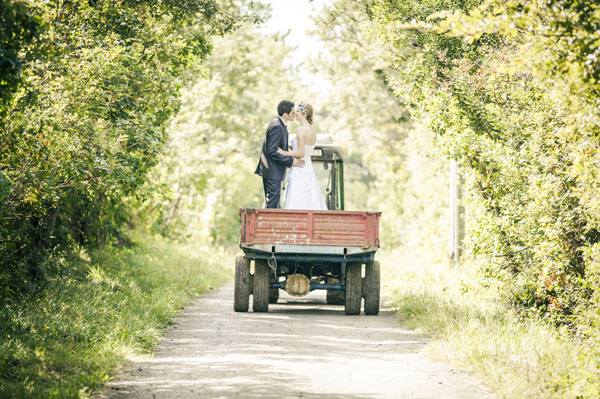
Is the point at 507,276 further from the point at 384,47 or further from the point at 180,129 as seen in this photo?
the point at 180,129

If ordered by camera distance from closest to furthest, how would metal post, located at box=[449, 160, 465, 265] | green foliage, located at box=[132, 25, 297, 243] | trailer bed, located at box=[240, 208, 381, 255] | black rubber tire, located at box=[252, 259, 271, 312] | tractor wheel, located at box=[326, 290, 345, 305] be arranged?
1. trailer bed, located at box=[240, 208, 381, 255]
2. black rubber tire, located at box=[252, 259, 271, 312]
3. tractor wheel, located at box=[326, 290, 345, 305]
4. metal post, located at box=[449, 160, 465, 265]
5. green foliage, located at box=[132, 25, 297, 243]

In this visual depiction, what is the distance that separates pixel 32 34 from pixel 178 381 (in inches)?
125

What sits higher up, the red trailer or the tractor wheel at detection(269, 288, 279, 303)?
the red trailer

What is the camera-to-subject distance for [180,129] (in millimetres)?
32969

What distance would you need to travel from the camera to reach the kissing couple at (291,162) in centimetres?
1602

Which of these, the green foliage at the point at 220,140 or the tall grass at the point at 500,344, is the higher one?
the green foliage at the point at 220,140

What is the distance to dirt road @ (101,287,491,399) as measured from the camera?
8352 millimetres

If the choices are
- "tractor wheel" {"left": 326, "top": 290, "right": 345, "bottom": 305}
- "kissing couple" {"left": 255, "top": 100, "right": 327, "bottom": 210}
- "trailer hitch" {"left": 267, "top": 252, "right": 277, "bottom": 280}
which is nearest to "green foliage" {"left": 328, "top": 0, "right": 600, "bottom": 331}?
"kissing couple" {"left": 255, "top": 100, "right": 327, "bottom": 210}

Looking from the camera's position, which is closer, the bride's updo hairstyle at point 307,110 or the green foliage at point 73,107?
the green foliage at point 73,107

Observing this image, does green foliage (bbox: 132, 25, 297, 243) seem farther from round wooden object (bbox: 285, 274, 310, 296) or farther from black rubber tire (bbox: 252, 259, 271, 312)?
round wooden object (bbox: 285, 274, 310, 296)

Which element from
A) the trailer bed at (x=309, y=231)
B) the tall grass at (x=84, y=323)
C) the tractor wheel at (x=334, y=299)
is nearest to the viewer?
the tall grass at (x=84, y=323)

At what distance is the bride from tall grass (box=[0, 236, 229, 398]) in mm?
2464

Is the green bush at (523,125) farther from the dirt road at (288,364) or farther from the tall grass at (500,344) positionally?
the dirt road at (288,364)

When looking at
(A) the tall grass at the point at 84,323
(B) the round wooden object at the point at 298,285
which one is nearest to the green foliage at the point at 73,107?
(A) the tall grass at the point at 84,323
